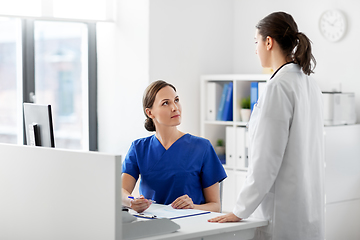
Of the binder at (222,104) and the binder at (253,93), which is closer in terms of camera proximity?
the binder at (253,93)

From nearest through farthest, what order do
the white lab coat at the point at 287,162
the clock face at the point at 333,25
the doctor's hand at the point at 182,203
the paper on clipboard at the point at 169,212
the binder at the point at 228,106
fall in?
1. the white lab coat at the point at 287,162
2. the paper on clipboard at the point at 169,212
3. the doctor's hand at the point at 182,203
4. the clock face at the point at 333,25
5. the binder at the point at 228,106

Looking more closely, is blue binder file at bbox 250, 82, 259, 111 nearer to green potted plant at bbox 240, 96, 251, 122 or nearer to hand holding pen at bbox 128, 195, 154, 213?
green potted plant at bbox 240, 96, 251, 122

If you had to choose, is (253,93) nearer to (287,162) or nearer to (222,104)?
(222,104)

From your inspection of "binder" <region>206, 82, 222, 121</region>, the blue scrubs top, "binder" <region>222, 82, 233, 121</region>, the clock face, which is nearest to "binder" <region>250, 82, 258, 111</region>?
"binder" <region>222, 82, 233, 121</region>

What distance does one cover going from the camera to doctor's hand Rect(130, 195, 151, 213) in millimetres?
1960

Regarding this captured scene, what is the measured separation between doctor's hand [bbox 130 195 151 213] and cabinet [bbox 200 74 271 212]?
1.97m

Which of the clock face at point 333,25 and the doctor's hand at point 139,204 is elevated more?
the clock face at point 333,25

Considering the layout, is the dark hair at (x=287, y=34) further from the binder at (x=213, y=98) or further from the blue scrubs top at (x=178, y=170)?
the binder at (x=213, y=98)

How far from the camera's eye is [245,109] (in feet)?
12.7

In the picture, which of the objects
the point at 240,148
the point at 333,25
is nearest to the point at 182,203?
the point at 240,148

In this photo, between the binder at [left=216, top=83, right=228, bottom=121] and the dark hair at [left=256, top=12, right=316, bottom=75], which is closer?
the dark hair at [left=256, top=12, right=316, bottom=75]

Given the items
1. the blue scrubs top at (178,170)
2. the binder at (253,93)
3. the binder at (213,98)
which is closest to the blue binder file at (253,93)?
the binder at (253,93)

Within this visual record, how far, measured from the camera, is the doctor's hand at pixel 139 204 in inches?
77.2

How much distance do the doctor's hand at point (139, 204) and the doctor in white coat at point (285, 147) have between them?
11.9 inches
